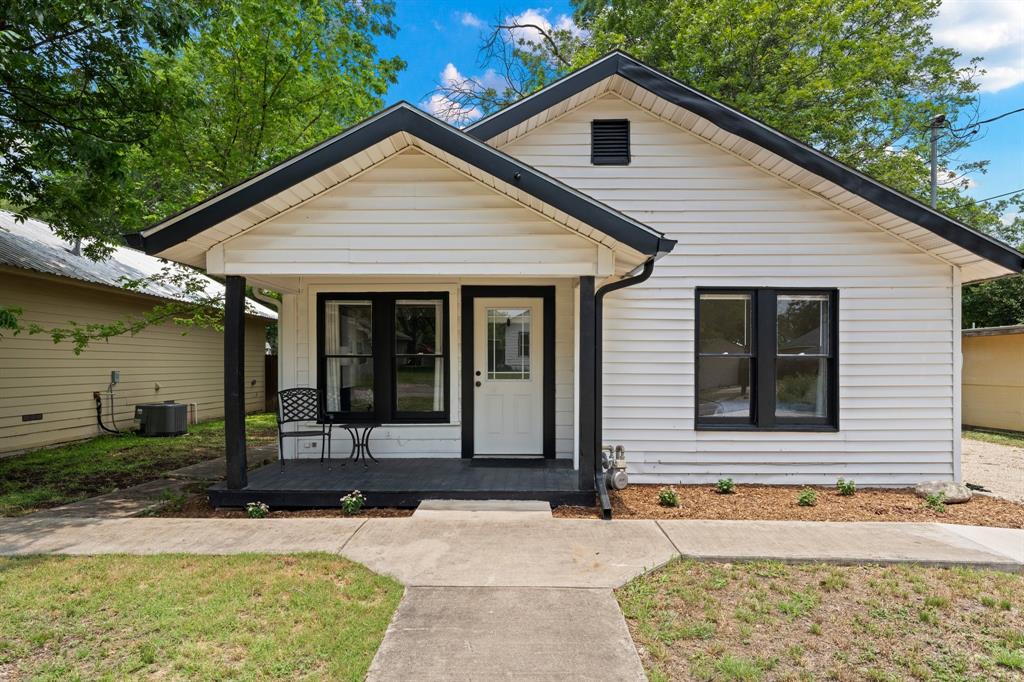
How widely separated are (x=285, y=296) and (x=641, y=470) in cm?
506

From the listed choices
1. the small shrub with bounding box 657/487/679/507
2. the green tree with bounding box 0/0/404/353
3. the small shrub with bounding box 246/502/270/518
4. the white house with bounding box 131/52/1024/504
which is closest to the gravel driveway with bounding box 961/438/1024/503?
the white house with bounding box 131/52/1024/504

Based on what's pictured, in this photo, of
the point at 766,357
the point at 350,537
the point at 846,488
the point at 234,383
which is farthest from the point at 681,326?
the point at 234,383

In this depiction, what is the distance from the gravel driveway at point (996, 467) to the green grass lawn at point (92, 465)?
35.4 ft

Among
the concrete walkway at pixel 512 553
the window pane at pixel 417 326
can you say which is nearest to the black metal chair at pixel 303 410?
the window pane at pixel 417 326

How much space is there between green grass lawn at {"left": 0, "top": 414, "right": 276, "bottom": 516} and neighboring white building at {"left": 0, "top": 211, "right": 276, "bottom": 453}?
556mm

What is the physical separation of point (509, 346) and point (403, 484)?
2296mm

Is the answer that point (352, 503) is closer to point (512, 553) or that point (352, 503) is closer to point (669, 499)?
point (512, 553)

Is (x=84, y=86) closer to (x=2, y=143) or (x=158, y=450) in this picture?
(x=2, y=143)

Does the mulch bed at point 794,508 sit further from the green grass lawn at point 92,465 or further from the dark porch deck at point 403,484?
the green grass lawn at point 92,465

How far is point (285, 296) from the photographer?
6.78 meters

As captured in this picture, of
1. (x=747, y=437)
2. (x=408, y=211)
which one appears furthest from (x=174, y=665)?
(x=747, y=437)

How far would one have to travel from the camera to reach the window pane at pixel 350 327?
6906 millimetres

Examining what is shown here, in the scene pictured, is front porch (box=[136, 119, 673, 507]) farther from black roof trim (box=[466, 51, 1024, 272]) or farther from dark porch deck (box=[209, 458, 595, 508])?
black roof trim (box=[466, 51, 1024, 272])

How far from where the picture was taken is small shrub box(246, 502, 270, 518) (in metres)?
4.91
